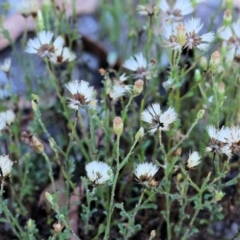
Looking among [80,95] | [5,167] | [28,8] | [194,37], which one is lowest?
[5,167]

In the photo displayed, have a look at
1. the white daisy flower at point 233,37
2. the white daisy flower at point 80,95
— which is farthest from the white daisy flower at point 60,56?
the white daisy flower at point 233,37

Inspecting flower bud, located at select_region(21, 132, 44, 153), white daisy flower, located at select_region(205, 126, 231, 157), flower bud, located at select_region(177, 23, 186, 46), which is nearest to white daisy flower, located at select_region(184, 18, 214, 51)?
flower bud, located at select_region(177, 23, 186, 46)

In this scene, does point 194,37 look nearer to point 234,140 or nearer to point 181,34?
point 181,34

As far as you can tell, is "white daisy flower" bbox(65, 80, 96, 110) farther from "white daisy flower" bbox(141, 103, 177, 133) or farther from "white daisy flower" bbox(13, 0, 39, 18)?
"white daisy flower" bbox(13, 0, 39, 18)

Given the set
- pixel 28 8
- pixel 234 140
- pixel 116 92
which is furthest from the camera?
pixel 28 8

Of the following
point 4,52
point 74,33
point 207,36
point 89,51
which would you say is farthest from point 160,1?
point 4,52

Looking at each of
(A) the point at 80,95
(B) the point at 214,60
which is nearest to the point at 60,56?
(A) the point at 80,95

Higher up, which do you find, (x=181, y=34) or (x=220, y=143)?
(x=181, y=34)
